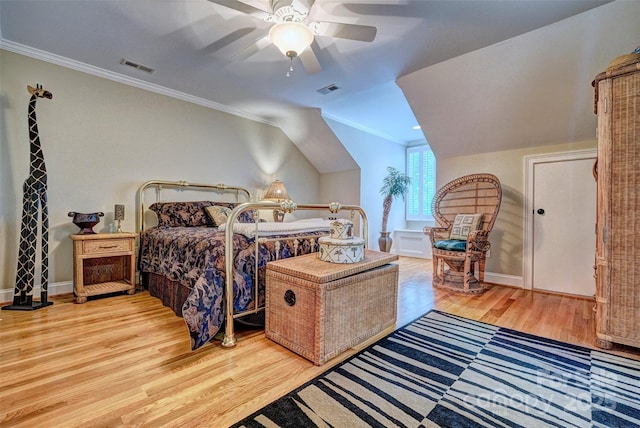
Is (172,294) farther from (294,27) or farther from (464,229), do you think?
(464,229)

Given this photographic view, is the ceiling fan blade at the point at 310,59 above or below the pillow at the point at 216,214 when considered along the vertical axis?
above

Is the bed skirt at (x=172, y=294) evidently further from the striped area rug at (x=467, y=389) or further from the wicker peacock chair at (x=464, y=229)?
the wicker peacock chair at (x=464, y=229)

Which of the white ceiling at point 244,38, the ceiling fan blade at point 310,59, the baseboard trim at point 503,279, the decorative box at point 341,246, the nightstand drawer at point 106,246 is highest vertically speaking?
the white ceiling at point 244,38

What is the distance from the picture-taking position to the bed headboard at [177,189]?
3420 mm

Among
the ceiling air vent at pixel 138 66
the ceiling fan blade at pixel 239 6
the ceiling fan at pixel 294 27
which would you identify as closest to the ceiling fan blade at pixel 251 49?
the ceiling fan at pixel 294 27

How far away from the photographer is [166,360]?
5.55 feet

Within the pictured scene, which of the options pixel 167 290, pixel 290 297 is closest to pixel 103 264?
pixel 167 290

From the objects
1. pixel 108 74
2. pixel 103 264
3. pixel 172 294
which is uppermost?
pixel 108 74

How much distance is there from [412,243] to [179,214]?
423 centimetres

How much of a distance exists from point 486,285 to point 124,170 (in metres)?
4.78

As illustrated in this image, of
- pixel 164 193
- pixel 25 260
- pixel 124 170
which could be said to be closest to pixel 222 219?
pixel 164 193

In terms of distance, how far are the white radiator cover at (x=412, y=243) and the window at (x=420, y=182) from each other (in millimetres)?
640

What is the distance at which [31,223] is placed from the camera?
8.32 ft

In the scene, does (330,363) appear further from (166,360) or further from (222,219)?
(222,219)
